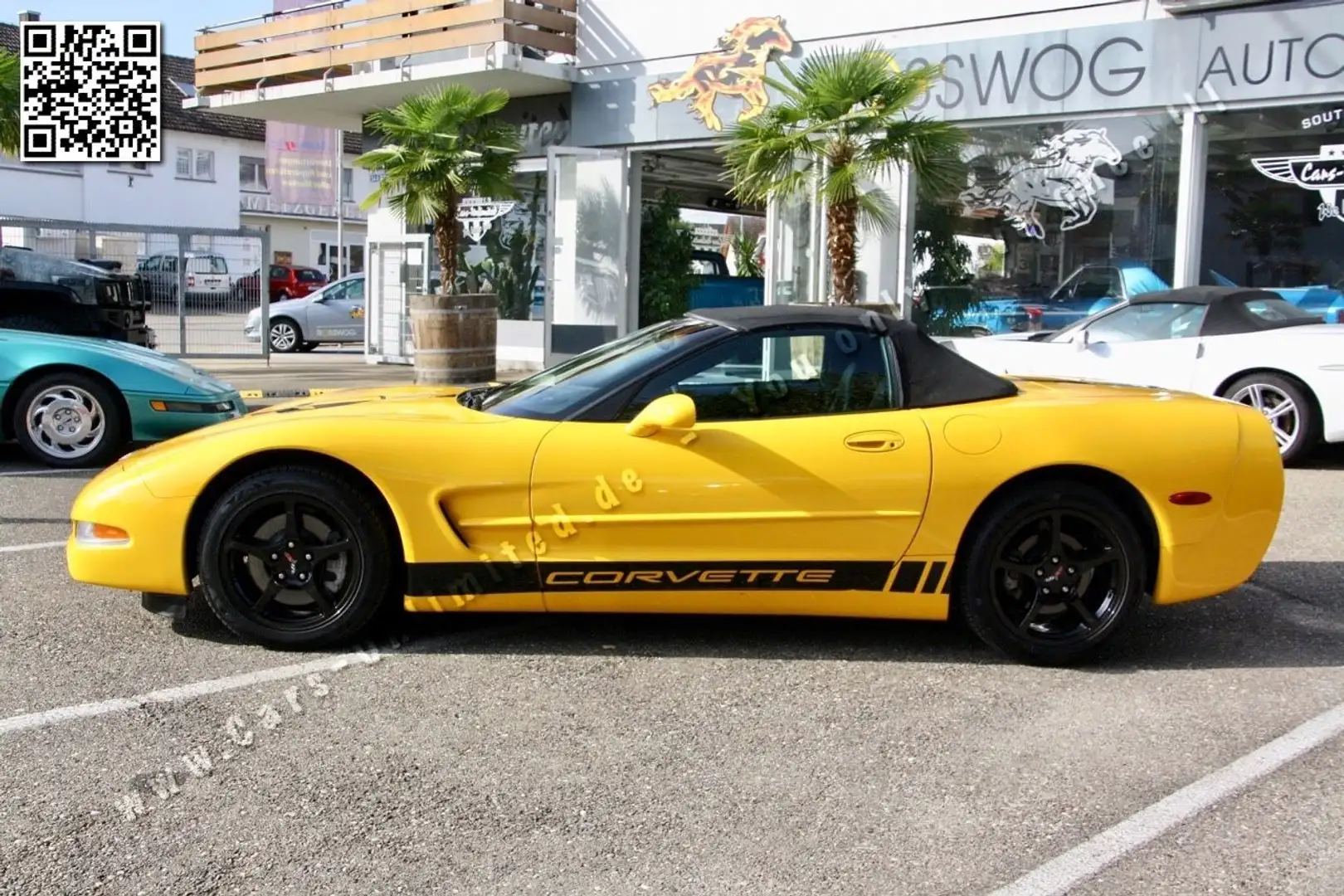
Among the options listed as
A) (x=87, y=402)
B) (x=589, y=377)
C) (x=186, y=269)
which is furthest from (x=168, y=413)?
(x=186, y=269)

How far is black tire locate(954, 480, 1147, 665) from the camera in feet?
14.0

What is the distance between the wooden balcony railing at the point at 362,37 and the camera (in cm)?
1474

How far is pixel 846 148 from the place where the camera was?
11.2 m

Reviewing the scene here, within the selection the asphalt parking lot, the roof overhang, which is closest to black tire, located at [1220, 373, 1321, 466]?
the asphalt parking lot

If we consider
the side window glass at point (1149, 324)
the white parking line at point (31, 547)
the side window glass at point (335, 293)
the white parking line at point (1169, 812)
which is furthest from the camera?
the side window glass at point (335, 293)

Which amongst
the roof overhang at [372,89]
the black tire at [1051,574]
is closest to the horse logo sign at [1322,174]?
the roof overhang at [372,89]

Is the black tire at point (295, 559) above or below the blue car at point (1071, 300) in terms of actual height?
below

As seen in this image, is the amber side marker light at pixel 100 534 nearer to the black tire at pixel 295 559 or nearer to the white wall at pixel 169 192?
the black tire at pixel 295 559

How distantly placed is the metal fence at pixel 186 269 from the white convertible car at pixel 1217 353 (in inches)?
414

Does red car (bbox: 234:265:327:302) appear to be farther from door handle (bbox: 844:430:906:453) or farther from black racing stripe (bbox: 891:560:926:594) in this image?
black racing stripe (bbox: 891:560:926:594)

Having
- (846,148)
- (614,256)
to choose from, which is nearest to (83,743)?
(846,148)

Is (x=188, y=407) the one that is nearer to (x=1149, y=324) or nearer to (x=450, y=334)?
(x=450, y=334)

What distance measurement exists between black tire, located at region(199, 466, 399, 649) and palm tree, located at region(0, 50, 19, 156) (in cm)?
1533

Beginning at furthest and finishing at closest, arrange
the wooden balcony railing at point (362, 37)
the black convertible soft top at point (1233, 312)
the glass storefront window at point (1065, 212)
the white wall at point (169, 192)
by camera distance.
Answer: the white wall at point (169, 192) → the wooden balcony railing at point (362, 37) → the glass storefront window at point (1065, 212) → the black convertible soft top at point (1233, 312)
